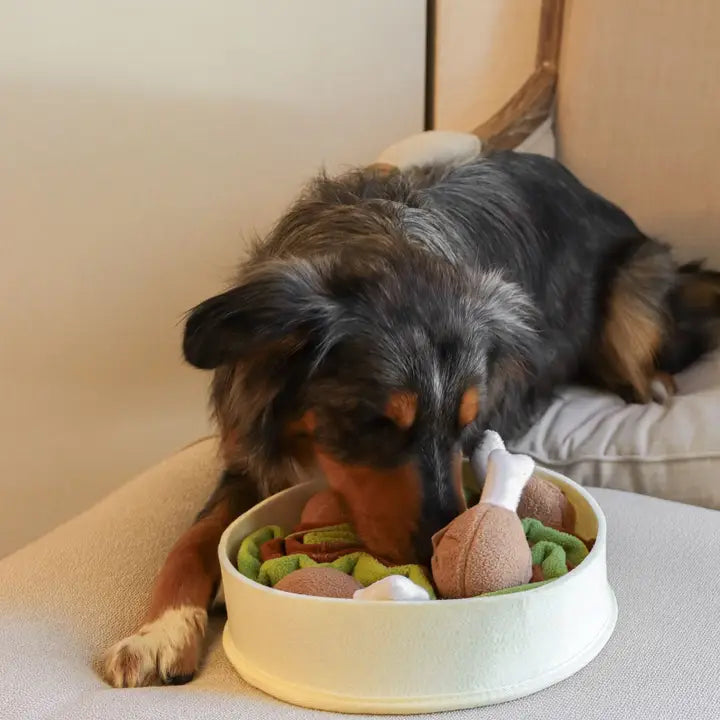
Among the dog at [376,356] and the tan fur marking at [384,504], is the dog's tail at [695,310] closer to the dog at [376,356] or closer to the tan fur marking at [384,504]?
the dog at [376,356]

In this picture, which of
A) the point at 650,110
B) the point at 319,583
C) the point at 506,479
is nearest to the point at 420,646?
the point at 319,583

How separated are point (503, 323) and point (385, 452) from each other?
389 millimetres

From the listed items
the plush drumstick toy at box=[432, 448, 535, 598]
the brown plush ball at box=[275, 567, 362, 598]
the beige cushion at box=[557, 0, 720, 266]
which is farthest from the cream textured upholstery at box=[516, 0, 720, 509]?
the brown plush ball at box=[275, 567, 362, 598]

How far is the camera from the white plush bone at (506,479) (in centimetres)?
122

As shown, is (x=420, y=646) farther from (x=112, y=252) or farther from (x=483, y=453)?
(x=112, y=252)

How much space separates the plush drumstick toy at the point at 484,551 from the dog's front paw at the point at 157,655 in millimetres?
361

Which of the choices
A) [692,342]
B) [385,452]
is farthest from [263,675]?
[692,342]

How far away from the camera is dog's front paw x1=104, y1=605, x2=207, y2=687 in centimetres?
120

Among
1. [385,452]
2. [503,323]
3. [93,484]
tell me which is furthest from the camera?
[93,484]

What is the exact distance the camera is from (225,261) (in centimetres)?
268

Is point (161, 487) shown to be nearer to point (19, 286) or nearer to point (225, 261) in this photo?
point (19, 286)

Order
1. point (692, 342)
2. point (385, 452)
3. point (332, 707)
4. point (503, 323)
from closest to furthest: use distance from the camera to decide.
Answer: point (332, 707), point (385, 452), point (503, 323), point (692, 342)

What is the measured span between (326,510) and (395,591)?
0.34m

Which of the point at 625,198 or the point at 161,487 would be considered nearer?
the point at 161,487
